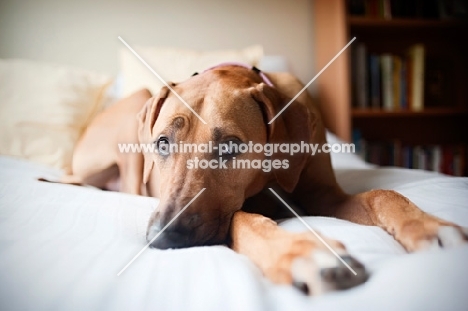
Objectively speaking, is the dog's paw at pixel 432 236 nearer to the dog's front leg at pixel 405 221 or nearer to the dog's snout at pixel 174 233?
the dog's front leg at pixel 405 221

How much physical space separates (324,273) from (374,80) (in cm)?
222

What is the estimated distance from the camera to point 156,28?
79.0 inches

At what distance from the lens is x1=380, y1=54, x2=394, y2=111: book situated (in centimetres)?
243

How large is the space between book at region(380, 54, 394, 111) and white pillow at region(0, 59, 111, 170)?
1.77 m

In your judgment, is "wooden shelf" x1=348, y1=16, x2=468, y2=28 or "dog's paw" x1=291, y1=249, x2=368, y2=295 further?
"wooden shelf" x1=348, y1=16, x2=468, y2=28

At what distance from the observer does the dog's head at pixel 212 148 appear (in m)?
0.71

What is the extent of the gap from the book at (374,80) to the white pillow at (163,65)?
96cm

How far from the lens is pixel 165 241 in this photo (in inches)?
25.3

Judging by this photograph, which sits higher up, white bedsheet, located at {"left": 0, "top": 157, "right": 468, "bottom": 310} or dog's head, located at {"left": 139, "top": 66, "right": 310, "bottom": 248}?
dog's head, located at {"left": 139, "top": 66, "right": 310, "bottom": 248}

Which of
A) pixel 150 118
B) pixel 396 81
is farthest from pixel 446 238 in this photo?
pixel 396 81

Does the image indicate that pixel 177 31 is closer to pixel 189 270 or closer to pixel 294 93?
pixel 294 93

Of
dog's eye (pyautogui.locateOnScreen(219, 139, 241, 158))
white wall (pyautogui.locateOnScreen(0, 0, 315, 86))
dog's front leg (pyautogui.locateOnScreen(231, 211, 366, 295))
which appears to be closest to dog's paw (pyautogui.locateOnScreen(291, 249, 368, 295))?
dog's front leg (pyautogui.locateOnScreen(231, 211, 366, 295))

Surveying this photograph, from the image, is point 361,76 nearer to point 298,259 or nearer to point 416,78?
point 416,78

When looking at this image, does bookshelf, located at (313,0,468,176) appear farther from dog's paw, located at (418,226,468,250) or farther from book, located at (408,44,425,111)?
dog's paw, located at (418,226,468,250)
